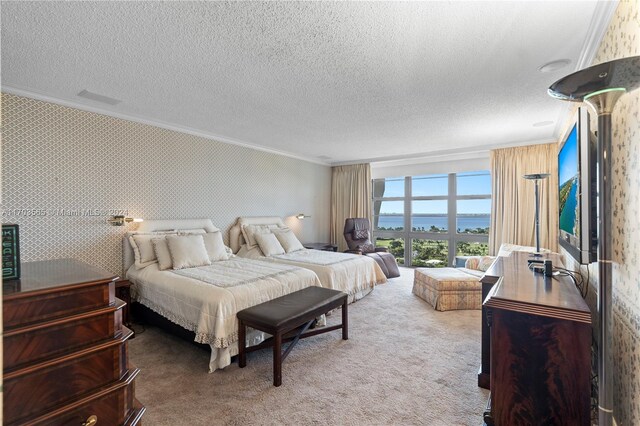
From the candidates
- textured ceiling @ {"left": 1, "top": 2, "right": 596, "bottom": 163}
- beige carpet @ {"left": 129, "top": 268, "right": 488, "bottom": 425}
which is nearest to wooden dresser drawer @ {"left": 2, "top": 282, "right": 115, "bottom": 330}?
beige carpet @ {"left": 129, "top": 268, "right": 488, "bottom": 425}

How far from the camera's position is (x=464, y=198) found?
6223 millimetres

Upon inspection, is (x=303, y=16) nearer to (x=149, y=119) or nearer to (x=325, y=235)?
(x=149, y=119)

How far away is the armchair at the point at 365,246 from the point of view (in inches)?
221

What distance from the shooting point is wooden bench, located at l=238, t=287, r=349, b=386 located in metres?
2.36

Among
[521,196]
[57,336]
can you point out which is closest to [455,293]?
[521,196]

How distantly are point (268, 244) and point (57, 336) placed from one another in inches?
145

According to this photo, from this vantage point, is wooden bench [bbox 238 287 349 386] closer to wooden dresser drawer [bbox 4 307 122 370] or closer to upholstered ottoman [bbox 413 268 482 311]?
wooden dresser drawer [bbox 4 307 122 370]

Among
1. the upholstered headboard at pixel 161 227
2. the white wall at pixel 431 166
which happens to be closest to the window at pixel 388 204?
the white wall at pixel 431 166

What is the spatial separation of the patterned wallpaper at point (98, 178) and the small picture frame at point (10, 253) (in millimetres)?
2365

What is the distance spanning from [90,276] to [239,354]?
1.64m

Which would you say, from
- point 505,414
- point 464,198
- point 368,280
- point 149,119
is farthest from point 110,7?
point 464,198

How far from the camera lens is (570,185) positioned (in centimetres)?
240

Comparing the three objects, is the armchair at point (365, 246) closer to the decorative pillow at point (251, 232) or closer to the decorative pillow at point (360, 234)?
the decorative pillow at point (360, 234)

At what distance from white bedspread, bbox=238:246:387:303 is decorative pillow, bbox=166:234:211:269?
1.00 meters
